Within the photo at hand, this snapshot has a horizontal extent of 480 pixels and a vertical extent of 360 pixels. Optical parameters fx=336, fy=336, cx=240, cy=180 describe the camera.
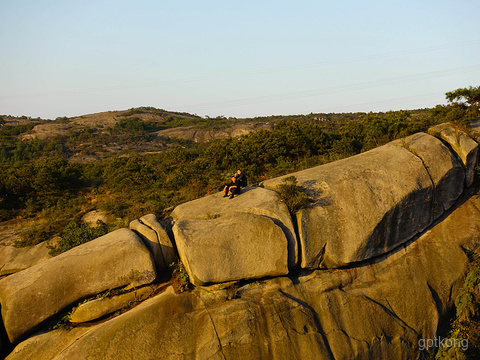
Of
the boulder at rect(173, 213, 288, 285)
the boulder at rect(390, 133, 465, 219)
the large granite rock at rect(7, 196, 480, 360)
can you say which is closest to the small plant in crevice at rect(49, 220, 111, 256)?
the large granite rock at rect(7, 196, 480, 360)

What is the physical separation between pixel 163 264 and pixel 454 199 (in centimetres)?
1312

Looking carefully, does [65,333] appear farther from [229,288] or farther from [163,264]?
[229,288]

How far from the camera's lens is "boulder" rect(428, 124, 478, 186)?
1566cm

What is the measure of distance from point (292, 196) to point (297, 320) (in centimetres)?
455

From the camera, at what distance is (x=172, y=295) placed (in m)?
11.4

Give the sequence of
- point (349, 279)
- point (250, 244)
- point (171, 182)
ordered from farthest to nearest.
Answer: point (171, 182), point (349, 279), point (250, 244)

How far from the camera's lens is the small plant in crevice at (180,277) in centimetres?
1162

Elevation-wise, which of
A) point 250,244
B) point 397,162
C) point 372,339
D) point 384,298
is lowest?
point 372,339

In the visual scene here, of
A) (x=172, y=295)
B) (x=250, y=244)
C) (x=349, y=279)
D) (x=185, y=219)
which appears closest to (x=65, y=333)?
(x=172, y=295)

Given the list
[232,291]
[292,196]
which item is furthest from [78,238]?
[292,196]

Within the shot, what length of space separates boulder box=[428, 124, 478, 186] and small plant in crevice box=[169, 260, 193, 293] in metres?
13.5

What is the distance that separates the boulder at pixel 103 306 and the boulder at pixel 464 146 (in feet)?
49.1

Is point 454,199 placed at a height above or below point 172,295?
above

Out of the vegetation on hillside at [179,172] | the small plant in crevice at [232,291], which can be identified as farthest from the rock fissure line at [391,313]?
the vegetation on hillside at [179,172]
